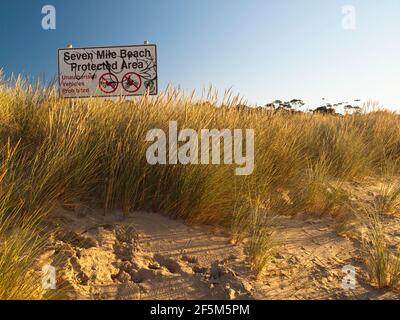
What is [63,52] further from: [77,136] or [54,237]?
[54,237]

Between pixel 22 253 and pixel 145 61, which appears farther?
pixel 145 61

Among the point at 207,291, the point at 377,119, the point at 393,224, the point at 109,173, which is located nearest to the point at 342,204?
the point at 393,224

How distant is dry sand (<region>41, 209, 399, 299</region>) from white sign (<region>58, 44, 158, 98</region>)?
683cm

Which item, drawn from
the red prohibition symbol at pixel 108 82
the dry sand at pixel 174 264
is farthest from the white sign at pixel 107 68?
the dry sand at pixel 174 264

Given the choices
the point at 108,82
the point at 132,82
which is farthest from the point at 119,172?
the point at 108,82

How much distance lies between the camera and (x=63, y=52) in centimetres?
912

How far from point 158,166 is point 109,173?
404 millimetres

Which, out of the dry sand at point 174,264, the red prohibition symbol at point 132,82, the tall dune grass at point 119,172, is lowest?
the dry sand at point 174,264
